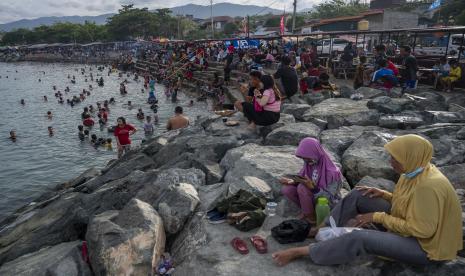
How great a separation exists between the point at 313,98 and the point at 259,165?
7088 millimetres

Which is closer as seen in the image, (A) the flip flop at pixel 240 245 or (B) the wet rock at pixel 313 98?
(A) the flip flop at pixel 240 245

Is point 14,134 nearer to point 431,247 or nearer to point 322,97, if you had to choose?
point 322,97

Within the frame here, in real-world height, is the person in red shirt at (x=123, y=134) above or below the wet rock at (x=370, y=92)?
below

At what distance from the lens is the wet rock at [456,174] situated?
604 cm

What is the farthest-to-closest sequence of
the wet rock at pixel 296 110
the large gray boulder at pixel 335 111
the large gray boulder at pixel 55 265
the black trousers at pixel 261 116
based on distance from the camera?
the wet rock at pixel 296 110 < the large gray boulder at pixel 335 111 < the black trousers at pixel 261 116 < the large gray boulder at pixel 55 265

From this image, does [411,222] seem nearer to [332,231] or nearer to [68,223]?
[332,231]

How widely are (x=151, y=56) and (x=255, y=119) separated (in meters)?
48.9

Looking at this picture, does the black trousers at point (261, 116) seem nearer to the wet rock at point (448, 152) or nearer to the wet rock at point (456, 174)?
the wet rock at point (448, 152)

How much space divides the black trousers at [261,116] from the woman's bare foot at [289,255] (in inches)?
230

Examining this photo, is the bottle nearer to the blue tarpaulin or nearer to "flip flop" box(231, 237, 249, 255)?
"flip flop" box(231, 237, 249, 255)

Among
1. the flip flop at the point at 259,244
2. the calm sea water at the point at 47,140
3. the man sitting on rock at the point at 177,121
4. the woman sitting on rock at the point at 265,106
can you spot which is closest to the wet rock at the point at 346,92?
the woman sitting on rock at the point at 265,106

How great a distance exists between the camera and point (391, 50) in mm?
20203

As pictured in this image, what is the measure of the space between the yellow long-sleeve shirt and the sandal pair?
1617 mm

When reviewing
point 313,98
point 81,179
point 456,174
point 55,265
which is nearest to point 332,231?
point 456,174
